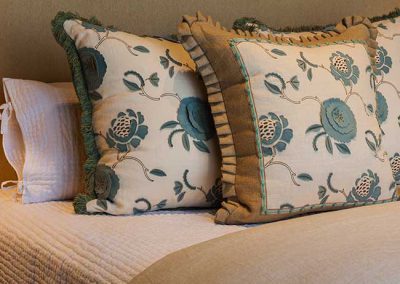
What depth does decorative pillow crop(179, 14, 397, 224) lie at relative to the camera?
4.00ft

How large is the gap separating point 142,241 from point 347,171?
0.43 m

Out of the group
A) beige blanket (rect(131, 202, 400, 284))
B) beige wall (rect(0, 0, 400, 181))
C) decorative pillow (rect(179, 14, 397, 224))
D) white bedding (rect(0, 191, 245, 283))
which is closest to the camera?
beige blanket (rect(131, 202, 400, 284))

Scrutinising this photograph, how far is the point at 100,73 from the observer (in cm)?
130

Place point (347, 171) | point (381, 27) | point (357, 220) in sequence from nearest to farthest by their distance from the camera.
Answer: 1. point (357, 220)
2. point (347, 171)
3. point (381, 27)

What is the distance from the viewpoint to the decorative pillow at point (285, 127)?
1220 millimetres

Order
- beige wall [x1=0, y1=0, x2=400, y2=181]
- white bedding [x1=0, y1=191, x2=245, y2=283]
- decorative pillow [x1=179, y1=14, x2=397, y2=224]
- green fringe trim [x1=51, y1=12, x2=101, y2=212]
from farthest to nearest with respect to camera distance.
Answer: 1. beige wall [x1=0, y1=0, x2=400, y2=181]
2. green fringe trim [x1=51, y1=12, x2=101, y2=212]
3. decorative pillow [x1=179, y1=14, x2=397, y2=224]
4. white bedding [x1=0, y1=191, x2=245, y2=283]

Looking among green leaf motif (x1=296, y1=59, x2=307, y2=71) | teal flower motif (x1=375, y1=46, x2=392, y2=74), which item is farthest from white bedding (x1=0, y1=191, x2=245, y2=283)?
teal flower motif (x1=375, y1=46, x2=392, y2=74)

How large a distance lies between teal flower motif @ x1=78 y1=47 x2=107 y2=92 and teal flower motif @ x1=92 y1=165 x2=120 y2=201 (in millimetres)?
163

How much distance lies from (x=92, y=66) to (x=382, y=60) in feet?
2.23

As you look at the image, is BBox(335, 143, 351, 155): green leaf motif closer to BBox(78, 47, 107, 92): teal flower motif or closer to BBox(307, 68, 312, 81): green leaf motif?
BBox(307, 68, 312, 81): green leaf motif

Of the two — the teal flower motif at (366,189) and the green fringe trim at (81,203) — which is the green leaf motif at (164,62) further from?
the teal flower motif at (366,189)

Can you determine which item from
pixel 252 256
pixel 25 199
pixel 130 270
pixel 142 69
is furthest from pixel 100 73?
pixel 252 256

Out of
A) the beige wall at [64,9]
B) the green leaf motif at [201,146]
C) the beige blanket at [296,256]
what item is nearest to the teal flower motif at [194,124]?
the green leaf motif at [201,146]

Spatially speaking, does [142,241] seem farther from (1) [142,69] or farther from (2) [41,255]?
(1) [142,69]
